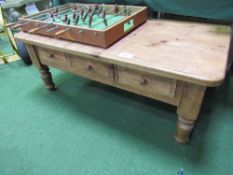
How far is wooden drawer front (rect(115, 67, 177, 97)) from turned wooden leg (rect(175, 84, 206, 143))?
0.22ft

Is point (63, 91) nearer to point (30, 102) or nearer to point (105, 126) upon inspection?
point (30, 102)

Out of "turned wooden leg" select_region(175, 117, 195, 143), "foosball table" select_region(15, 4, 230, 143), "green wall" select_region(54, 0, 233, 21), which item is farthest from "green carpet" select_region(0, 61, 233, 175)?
"green wall" select_region(54, 0, 233, 21)

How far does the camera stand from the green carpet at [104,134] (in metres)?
1.20

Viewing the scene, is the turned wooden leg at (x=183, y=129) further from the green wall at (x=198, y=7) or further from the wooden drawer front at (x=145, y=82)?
the green wall at (x=198, y=7)

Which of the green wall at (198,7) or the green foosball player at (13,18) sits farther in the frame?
the green foosball player at (13,18)

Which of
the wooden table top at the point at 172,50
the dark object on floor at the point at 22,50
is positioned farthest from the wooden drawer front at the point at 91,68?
the dark object on floor at the point at 22,50

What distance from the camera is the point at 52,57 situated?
1432mm

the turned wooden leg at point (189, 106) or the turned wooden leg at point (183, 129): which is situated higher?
the turned wooden leg at point (189, 106)

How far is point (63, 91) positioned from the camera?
6.15 feet

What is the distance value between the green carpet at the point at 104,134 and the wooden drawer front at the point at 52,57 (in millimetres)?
428

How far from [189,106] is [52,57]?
1.05 m

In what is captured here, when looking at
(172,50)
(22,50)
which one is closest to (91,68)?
(172,50)

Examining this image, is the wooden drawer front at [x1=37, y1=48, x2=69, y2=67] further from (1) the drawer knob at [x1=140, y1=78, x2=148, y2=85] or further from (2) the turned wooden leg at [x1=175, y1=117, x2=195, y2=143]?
(2) the turned wooden leg at [x1=175, y1=117, x2=195, y2=143]

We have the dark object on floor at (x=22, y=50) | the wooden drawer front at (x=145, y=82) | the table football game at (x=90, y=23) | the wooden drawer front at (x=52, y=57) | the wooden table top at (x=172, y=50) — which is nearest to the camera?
the wooden table top at (x=172, y=50)
